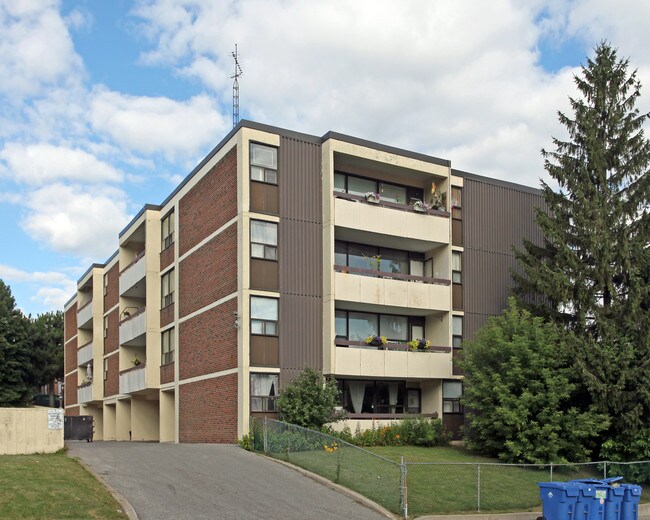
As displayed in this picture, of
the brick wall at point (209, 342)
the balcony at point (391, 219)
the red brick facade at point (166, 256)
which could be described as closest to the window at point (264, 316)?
the brick wall at point (209, 342)

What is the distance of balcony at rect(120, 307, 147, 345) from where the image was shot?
120 feet

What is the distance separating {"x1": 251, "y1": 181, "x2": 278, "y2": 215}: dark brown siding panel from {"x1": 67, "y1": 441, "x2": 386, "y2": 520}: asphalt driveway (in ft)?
27.2

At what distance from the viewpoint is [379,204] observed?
29.3 metres

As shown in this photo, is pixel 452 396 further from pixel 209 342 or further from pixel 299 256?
pixel 209 342

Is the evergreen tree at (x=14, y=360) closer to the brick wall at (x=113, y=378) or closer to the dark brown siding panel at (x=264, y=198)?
the brick wall at (x=113, y=378)

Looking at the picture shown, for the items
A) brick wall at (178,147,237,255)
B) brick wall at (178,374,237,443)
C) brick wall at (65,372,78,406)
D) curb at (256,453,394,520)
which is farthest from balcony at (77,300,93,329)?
curb at (256,453,394,520)

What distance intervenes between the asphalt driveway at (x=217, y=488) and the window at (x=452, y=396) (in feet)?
31.4

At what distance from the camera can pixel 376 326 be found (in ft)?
101

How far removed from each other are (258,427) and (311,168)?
372 inches

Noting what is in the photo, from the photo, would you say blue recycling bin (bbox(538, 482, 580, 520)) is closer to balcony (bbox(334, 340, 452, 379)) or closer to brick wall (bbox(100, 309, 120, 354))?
balcony (bbox(334, 340, 452, 379))

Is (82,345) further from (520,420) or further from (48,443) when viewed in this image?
(520,420)

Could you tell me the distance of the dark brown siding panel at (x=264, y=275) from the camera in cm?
2653

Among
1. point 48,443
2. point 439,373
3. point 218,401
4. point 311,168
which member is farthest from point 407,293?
point 48,443

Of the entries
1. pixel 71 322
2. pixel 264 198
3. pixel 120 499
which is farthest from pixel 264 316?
pixel 71 322
